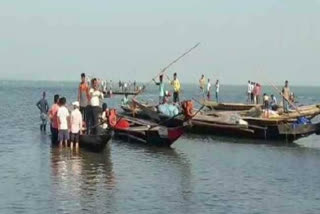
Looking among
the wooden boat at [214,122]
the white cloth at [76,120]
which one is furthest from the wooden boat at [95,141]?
the wooden boat at [214,122]

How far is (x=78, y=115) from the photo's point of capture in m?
21.6

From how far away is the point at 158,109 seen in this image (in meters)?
30.2

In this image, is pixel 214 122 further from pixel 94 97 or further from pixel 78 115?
pixel 78 115

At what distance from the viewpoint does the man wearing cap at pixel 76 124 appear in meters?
21.6

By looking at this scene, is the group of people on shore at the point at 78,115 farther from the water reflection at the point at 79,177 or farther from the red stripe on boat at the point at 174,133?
the red stripe on boat at the point at 174,133

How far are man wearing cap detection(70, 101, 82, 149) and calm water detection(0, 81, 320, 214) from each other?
519 millimetres

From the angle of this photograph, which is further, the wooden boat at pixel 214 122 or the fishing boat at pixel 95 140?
the wooden boat at pixel 214 122

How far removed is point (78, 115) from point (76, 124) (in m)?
0.32

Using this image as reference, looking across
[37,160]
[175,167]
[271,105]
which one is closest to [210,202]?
[175,167]

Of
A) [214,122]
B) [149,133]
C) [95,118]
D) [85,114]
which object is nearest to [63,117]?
[95,118]

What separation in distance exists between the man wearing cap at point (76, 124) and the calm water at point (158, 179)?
1.70ft

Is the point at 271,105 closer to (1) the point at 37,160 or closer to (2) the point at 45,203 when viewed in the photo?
(1) the point at 37,160

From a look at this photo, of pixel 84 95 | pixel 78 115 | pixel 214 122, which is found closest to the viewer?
pixel 78 115

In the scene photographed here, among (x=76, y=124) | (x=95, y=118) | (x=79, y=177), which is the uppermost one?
(x=95, y=118)
